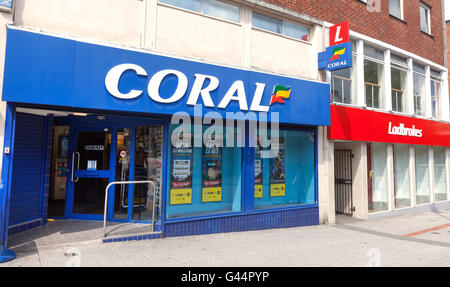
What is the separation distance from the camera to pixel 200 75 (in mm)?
6133

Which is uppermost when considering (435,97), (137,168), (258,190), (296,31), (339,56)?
(296,31)

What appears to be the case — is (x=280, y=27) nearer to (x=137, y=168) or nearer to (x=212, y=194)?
(x=212, y=194)

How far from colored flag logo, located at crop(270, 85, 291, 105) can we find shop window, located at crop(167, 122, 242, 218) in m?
1.25

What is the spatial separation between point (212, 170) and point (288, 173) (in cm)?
234

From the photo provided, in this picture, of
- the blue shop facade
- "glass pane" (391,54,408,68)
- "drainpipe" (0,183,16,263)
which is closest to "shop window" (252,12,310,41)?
the blue shop facade

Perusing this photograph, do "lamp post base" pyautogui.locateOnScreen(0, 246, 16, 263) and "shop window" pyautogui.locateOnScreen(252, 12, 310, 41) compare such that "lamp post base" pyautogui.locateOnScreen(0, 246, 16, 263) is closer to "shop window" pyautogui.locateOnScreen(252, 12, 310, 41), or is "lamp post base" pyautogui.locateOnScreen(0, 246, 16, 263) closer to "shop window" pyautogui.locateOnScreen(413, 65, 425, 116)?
"shop window" pyautogui.locateOnScreen(252, 12, 310, 41)

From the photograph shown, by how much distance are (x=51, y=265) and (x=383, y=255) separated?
535 centimetres

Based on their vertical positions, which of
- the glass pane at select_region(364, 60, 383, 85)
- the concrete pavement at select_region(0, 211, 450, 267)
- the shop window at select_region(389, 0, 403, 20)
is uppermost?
the shop window at select_region(389, 0, 403, 20)

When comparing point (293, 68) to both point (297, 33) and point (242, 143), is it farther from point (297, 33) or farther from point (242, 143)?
point (242, 143)

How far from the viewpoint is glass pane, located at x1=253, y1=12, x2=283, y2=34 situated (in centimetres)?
749

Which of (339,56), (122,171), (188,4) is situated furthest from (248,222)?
(188,4)

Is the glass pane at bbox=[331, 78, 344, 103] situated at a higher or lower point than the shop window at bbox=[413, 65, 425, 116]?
lower

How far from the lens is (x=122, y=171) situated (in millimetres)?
6660

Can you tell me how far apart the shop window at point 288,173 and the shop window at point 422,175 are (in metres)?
6.34
